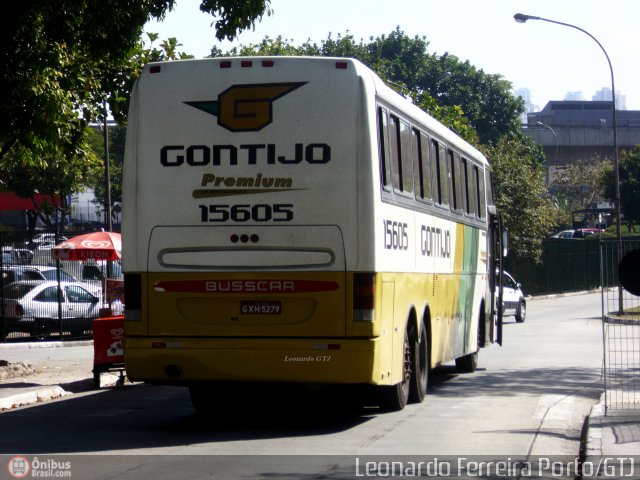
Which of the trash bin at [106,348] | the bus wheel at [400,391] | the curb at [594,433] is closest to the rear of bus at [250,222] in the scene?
the bus wheel at [400,391]

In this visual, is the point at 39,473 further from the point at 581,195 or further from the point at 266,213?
the point at 581,195

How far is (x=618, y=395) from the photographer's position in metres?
15.0

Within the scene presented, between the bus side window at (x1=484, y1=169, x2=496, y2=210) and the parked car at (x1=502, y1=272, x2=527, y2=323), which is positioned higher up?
the bus side window at (x1=484, y1=169, x2=496, y2=210)

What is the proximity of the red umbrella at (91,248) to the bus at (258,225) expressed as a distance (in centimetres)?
1395

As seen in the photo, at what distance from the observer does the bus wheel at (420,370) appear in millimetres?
13875

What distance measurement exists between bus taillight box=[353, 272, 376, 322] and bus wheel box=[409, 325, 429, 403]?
2.55m

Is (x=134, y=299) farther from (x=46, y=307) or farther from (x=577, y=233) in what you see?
(x=577, y=233)

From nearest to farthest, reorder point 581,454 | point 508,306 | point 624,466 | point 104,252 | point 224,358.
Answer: point 624,466, point 581,454, point 224,358, point 104,252, point 508,306

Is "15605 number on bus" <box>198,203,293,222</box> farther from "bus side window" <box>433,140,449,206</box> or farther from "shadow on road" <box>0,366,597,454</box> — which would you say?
"bus side window" <box>433,140,449,206</box>

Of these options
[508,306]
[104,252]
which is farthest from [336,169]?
[508,306]

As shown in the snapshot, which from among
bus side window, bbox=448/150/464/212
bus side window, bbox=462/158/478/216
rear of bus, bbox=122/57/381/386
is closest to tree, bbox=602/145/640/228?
bus side window, bbox=462/158/478/216

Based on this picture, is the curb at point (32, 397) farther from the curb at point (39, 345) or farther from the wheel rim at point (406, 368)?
the curb at point (39, 345)

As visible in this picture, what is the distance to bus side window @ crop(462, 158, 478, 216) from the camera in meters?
17.9

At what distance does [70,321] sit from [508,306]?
1421 centimetres
